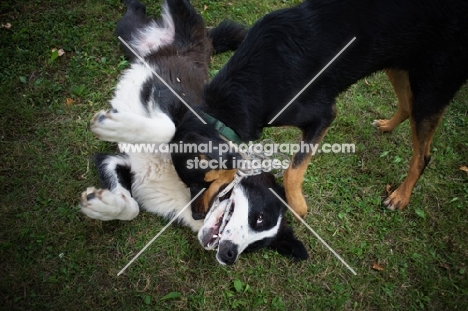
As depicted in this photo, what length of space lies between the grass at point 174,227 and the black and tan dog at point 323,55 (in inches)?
35.1

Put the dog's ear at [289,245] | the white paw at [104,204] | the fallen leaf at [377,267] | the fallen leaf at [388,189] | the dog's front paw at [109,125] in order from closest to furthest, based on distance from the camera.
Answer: the dog's front paw at [109,125] → the white paw at [104,204] → the dog's ear at [289,245] → the fallen leaf at [377,267] → the fallen leaf at [388,189]

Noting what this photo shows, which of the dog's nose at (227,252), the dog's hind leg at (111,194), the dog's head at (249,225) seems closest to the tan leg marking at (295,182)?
the dog's head at (249,225)

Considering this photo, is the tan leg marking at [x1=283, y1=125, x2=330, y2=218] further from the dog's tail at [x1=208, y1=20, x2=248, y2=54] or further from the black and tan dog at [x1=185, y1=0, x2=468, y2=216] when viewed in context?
the dog's tail at [x1=208, y1=20, x2=248, y2=54]

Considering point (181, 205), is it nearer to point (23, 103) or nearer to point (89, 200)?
point (89, 200)

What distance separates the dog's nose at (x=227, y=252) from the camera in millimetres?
2927

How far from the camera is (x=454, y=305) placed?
10.7 feet

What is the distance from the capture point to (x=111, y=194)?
2953mm

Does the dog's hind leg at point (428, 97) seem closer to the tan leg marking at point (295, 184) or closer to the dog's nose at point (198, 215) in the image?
the tan leg marking at point (295, 184)

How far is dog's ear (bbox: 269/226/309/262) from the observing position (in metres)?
3.27

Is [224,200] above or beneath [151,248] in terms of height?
above

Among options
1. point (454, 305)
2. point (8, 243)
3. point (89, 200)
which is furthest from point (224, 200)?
point (454, 305)

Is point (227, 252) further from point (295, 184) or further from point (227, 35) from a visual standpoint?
point (227, 35)

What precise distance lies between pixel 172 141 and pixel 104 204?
67 cm

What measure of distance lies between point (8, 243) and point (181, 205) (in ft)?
4.51
